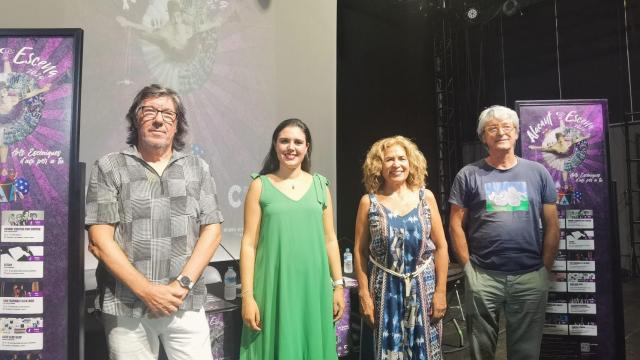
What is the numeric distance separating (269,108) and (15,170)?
1965mm

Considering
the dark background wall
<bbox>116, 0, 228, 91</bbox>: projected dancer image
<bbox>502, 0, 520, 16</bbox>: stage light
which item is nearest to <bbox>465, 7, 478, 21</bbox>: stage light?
the dark background wall

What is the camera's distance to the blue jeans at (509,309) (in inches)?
80.3

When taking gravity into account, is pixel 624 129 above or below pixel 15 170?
above

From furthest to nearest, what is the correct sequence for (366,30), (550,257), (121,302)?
(366,30) → (550,257) → (121,302)

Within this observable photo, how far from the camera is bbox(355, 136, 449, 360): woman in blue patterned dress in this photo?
1812 mm

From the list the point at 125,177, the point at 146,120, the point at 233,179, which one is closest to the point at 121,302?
the point at 125,177

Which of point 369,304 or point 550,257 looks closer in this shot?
point 369,304

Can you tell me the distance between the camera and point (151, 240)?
62.4 inches

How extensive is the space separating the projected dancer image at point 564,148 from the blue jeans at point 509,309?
0.83 meters

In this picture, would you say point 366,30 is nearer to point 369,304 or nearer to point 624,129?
point 624,129

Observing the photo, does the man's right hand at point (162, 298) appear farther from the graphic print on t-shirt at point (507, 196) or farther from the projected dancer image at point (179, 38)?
the projected dancer image at point (179, 38)

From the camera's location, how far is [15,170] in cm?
175

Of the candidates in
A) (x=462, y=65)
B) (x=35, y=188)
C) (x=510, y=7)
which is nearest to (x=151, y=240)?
(x=35, y=188)

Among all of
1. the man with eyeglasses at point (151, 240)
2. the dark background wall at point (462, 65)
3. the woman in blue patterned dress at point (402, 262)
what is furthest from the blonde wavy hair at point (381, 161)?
the dark background wall at point (462, 65)
